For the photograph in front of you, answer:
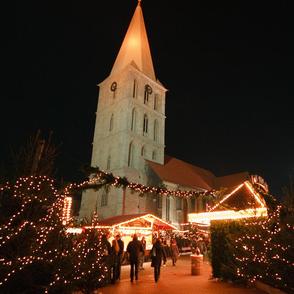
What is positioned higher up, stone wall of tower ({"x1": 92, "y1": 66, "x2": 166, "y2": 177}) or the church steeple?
the church steeple

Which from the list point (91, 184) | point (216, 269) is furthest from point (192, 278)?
point (91, 184)

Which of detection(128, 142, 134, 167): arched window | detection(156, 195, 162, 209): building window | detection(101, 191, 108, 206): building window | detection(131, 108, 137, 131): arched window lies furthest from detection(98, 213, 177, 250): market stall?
detection(131, 108, 137, 131): arched window

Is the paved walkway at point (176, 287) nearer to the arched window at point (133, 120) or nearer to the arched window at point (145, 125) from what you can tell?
the arched window at point (133, 120)

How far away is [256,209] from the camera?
11.8 metres

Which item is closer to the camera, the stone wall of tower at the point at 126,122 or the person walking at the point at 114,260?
the person walking at the point at 114,260

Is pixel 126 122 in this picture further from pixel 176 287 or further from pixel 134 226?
pixel 176 287

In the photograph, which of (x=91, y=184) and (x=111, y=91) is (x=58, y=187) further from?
(x=111, y=91)

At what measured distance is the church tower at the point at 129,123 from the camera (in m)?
42.1

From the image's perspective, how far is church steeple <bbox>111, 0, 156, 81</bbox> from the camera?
50875 mm

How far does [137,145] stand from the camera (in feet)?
148

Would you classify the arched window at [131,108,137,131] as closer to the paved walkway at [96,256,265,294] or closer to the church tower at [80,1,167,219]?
the church tower at [80,1,167,219]

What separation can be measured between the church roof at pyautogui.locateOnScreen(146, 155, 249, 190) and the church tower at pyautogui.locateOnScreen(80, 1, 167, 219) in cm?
212

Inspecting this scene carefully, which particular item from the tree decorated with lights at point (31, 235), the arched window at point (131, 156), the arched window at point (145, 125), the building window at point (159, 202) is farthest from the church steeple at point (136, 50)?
the tree decorated with lights at point (31, 235)

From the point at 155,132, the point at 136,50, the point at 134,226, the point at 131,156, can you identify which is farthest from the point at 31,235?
the point at 136,50
